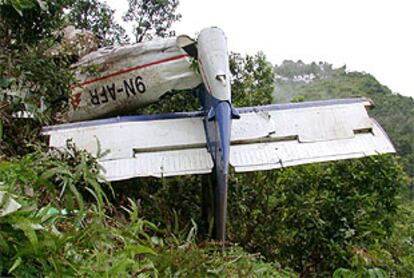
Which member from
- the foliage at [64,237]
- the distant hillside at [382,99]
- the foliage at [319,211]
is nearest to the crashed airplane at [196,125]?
the foliage at [319,211]

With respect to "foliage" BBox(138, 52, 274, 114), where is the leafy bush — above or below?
below

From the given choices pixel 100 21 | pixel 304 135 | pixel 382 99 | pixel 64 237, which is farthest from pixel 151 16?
pixel 382 99

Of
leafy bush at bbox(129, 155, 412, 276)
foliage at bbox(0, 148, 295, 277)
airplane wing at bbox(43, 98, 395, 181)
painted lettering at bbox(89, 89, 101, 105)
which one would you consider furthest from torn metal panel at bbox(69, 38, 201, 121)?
foliage at bbox(0, 148, 295, 277)

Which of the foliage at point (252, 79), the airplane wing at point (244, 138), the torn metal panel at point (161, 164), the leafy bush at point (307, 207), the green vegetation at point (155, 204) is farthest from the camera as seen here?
the foliage at point (252, 79)

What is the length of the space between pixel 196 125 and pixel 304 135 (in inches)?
37.7

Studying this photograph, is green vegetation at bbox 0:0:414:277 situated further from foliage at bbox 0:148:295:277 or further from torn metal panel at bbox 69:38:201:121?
torn metal panel at bbox 69:38:201:121

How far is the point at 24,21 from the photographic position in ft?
11.7

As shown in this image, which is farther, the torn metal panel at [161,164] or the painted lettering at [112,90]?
the painted lettering at [112,90]

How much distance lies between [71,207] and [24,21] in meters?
2.57

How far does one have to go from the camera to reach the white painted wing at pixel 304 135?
4.56 m

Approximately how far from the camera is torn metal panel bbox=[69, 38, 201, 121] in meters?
5.00

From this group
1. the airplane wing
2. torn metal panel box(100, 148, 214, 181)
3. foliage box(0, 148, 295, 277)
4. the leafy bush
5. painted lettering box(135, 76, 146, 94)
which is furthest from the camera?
painted lettering box(135, 76, 146, 94)

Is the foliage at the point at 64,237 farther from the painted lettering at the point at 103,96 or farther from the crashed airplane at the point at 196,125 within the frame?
the painted lettering at the point at 103,96

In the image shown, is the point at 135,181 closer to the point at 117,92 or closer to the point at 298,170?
the point at 117,92
